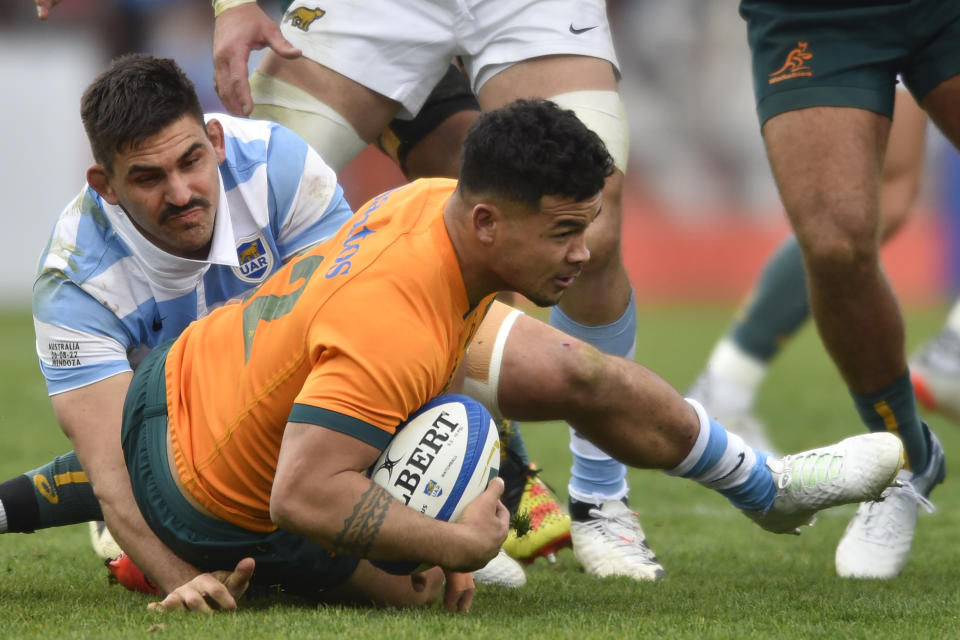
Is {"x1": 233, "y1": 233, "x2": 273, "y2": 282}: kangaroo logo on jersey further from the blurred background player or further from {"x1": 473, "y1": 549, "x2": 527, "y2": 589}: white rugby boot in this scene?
{"x1": 473, "y1": 549, "x2": 527, "y2": 589}: white rugby boot

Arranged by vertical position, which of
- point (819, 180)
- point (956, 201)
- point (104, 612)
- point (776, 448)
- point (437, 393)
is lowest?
point (956, 201)

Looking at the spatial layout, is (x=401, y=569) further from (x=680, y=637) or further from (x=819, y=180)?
(x=819, y=180)

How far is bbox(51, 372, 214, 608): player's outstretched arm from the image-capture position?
314 centimetres

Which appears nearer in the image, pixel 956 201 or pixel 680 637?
pixel 680 637

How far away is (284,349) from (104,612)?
0.76m

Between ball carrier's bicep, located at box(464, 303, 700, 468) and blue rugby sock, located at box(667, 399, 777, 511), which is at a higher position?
ball carrier's bicep, located at box(464, 303, 700, 468)

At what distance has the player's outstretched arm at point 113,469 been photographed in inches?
124

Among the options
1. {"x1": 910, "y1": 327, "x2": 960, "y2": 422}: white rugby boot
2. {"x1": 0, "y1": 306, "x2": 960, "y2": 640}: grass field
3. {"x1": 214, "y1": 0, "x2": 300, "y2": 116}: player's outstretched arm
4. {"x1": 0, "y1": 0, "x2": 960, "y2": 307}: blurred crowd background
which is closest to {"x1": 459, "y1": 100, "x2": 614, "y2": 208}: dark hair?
{"x1": 0, "y1": 306, "x2": 960, "y2": 640}: grass field

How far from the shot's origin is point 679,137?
15250mm

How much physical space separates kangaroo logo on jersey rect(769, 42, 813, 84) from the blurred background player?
0.46m

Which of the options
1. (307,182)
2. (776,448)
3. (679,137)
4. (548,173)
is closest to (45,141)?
(679,137)

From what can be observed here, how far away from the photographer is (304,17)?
13.5 ft

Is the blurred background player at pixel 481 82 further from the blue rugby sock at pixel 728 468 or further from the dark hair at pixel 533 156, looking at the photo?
the dark hair at pixel 533 156

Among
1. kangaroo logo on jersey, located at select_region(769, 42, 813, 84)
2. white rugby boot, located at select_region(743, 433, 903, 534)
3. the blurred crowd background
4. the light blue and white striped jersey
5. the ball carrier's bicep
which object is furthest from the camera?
the blurred crowd background
